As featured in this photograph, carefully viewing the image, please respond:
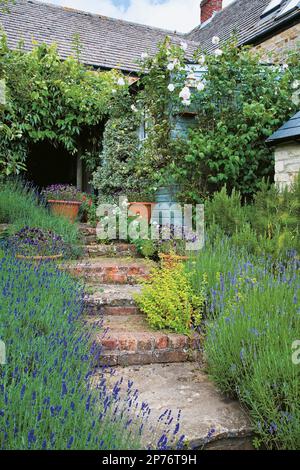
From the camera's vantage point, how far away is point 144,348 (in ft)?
10.4

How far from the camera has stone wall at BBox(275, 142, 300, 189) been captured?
5574 millimetres

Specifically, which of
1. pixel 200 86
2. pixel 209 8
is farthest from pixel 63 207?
pixel 209 8

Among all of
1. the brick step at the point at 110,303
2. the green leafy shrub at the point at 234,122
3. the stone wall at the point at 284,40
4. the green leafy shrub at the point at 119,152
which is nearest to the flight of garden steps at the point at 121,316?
the brick step at the point at 110,303

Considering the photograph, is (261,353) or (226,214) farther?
(226,214)

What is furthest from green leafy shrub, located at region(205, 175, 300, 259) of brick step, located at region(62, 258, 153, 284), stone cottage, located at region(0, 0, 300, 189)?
stone cottage, located at region(0, 0, 300, 189)

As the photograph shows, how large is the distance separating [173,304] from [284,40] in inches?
357

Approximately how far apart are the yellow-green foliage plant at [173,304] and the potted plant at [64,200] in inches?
140

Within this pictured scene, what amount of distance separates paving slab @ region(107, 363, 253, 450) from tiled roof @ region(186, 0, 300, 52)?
8.13m

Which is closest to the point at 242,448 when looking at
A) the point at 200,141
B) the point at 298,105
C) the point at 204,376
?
the point at 204,376

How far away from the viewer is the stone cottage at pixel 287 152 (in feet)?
18.2

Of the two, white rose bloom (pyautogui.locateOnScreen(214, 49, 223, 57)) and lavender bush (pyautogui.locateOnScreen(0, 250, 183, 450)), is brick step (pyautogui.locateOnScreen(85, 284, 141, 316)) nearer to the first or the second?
lavender bush (pyautogui.locateOnScreen(0, 250, 183, 450))

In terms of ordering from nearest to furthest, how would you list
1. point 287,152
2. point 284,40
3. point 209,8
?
point 287,152 < point 284,40 < point 209,8

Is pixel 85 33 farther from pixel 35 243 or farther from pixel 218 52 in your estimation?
pixel 35 243

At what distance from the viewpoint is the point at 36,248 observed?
4.66 metres
